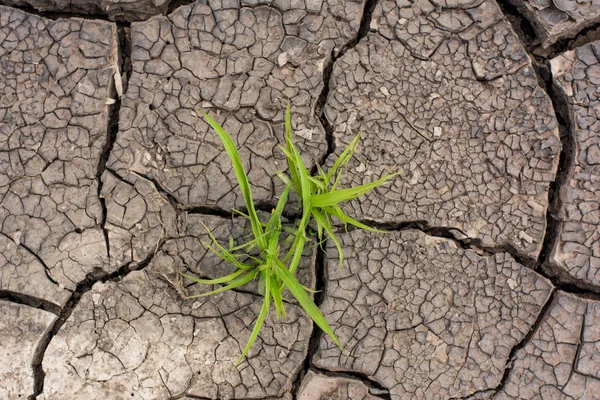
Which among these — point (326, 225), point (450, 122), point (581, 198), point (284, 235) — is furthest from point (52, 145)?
point (581, 198)

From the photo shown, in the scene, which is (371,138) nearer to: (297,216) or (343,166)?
(343,166)

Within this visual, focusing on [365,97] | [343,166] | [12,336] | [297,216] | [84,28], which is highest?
[84,28]

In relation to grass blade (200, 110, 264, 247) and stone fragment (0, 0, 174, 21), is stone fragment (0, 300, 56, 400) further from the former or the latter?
stone fragment (0, 0, 174, 21)

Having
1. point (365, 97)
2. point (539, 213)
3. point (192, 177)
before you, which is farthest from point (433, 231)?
point (192, 177)

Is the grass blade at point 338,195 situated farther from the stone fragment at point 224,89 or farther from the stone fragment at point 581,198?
the stone fragment at point 581,198

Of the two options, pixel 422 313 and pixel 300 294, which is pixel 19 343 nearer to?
pixel 300 294

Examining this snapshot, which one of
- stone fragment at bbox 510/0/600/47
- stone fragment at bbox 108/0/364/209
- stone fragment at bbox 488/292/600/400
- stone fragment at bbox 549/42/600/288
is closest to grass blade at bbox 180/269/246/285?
stone fragment at bbox 108/0/364/209
